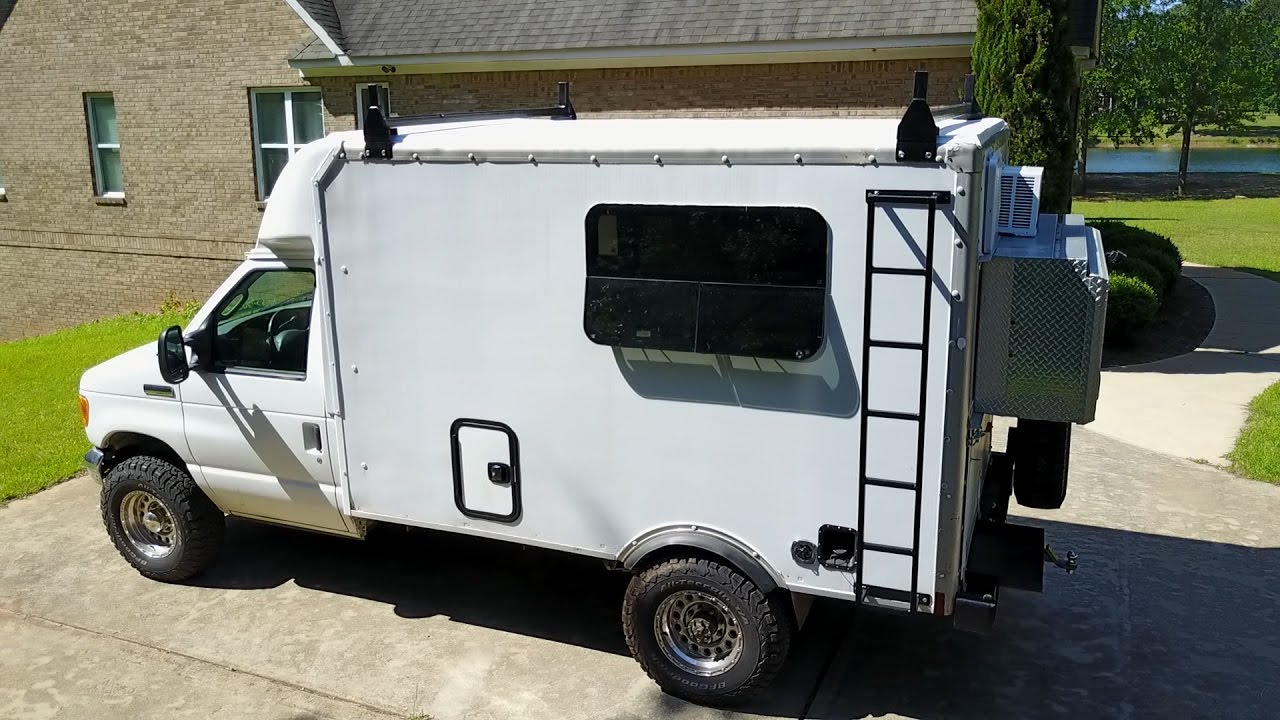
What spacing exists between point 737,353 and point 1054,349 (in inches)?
51.8

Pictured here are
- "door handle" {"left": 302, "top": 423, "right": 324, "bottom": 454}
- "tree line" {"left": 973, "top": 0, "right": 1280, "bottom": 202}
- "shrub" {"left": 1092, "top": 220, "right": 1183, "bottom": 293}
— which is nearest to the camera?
"door handle" {"left": 302, "top": 423, "right": 324, "bottom": 454}

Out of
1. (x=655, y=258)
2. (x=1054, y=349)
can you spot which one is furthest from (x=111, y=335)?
(x=1054, y=349)

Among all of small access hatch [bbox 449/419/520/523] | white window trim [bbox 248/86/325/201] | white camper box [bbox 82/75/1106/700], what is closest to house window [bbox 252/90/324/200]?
white window trim [bbox 248/86/325/201]

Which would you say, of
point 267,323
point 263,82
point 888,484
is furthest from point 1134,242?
point 267,323

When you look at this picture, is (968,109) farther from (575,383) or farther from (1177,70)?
(1177,70)

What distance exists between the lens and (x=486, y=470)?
5.35 metres

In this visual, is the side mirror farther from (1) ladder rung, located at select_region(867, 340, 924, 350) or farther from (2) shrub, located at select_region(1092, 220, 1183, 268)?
(2) shrub, located at select_region(1092, 220, 1183, 268)

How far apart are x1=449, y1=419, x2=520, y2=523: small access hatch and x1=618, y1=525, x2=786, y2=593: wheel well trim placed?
65 centimetres

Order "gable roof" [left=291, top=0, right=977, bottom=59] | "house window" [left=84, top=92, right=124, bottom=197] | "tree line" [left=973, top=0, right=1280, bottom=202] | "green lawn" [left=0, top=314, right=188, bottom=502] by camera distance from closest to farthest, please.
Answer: "green lawn" [left=0, top=314, right=188, bottom=502]
"gable roof" [left=291, top=0, right=977, bottom=59]
"house window" [left=84, top=92, right=124, bottom=197]
"tree line" [left=973, top=0, right=1280, bottom=202]

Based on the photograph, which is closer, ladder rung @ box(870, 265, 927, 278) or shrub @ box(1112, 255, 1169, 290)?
ladder rung @ box(870, 265, 927, 278)

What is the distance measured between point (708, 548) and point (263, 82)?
13323mm

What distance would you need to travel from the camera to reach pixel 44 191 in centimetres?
1844

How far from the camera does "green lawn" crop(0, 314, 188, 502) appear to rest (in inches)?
347

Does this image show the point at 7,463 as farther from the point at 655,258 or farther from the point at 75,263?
the point at 75,263
